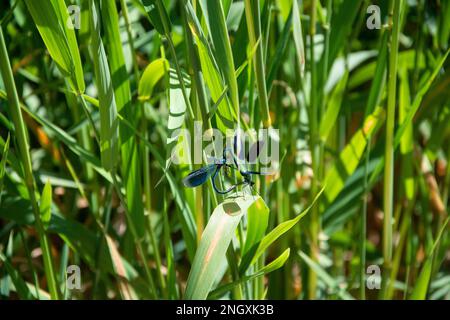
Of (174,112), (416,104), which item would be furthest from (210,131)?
(416,104)

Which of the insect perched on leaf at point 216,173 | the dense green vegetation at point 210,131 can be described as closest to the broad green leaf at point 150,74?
the dense green vegetation at point 210,131

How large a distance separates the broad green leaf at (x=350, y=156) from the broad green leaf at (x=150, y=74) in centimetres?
28

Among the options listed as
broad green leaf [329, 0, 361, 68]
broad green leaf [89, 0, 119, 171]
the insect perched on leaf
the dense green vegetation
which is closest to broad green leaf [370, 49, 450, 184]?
the dense green vegetation

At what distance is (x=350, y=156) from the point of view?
2.93 feet

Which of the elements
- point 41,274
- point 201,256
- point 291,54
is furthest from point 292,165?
point 41,274

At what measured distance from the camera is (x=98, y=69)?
0.64 m

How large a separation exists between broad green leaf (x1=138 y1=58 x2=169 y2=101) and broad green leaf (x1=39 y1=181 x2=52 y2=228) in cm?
15

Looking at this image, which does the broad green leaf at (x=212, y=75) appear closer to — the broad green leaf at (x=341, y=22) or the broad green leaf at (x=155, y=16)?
the broad green leaf at (x=155, y=16)

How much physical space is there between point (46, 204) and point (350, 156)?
40 cm

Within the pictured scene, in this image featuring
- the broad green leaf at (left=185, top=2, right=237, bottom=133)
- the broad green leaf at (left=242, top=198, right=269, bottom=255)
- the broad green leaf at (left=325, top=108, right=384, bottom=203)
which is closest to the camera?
the broad green leaf at (left=185, top=2, right=237, bottom=133)

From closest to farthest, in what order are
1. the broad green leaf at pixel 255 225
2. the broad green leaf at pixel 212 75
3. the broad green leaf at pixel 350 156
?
the broad green leaf at pixel 212 75 < the broad green leaf at pixel 255 225 < the broad green leaf at pixel 350 156

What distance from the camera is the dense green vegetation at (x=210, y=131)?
0.64 m

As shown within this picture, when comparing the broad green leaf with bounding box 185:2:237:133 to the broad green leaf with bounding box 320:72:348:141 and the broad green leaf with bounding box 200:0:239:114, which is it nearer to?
the broad green leaf with bounding box 200:0:239:114

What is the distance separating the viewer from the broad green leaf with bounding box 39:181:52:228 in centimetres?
75
